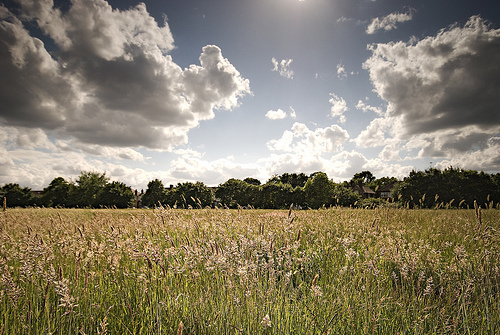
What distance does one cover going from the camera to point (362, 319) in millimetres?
2514

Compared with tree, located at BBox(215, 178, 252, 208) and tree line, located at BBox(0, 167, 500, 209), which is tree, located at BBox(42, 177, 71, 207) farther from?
tree, located at BBox(215, 178, 252, 208)

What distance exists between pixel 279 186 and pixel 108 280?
52433 millimetres

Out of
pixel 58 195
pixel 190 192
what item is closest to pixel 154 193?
pixel 190 192

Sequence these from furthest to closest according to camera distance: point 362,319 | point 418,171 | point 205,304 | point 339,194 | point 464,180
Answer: point 339,194 → point 418,171 → point 464,180 → point 362,319 → point 205,304

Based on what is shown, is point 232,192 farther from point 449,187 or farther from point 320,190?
point 449,187

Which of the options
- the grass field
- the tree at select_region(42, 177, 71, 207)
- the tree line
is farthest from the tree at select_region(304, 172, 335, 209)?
the tree at select_region(42, 177, 71, 207)

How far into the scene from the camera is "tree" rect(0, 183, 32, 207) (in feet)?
170

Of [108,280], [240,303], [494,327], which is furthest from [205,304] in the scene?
[494,327]

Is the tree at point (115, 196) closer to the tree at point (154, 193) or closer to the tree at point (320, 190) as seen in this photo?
Result: the tree at point (154, 193)

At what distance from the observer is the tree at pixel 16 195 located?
51806mm

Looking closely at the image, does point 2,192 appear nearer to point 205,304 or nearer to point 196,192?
point 196,192

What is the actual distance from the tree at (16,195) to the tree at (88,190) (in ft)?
37.8

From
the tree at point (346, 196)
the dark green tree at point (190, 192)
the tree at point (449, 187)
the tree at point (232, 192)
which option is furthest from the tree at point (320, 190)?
the dark green tree at point (190, 192)

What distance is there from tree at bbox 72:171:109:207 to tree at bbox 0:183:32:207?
1152 centimetres
